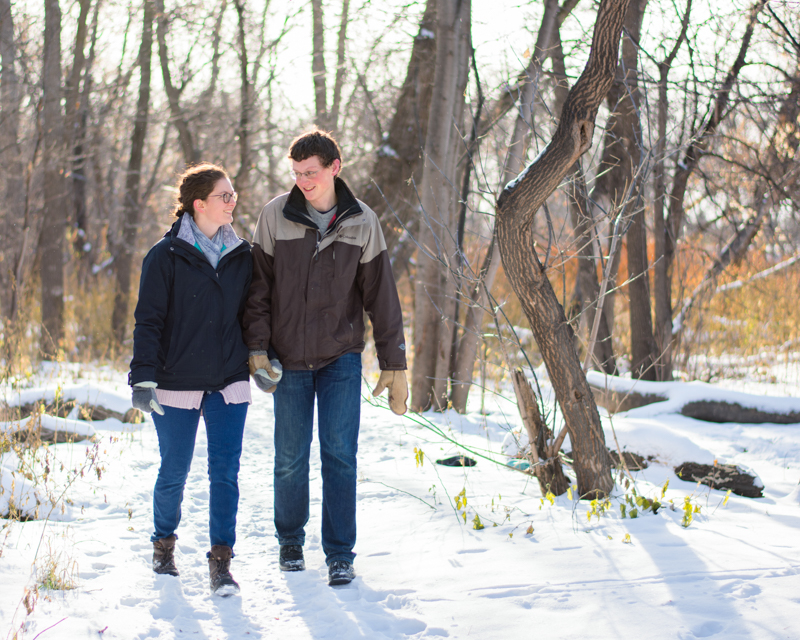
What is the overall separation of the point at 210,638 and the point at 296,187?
1.80 metres

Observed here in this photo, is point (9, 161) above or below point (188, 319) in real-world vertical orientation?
above

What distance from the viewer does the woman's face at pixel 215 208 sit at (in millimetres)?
2826

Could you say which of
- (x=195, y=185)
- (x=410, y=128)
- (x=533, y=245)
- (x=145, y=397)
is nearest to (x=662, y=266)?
(x=410, y=128)

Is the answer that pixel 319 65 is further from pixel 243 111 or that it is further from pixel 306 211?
pixel 306 211

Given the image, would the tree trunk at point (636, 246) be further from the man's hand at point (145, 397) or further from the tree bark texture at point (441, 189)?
the man's hand at point (145, 397)

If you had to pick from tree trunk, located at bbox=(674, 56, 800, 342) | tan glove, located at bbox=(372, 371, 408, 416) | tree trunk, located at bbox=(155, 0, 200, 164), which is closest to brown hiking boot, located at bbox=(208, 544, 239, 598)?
tan glove, located at bbox=(372, 371, 408, 416)

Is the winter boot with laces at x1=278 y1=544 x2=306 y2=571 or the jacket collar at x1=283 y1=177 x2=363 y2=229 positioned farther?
the winter boot with laces at x1=278 y1=544 x2=306 y2=571

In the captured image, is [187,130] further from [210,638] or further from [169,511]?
[210,638]

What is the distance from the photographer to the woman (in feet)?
8.85

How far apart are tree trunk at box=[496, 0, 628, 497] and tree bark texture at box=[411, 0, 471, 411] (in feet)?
7.88

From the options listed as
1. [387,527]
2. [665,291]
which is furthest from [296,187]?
[665,291]

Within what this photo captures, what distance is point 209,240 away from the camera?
2.82 meters

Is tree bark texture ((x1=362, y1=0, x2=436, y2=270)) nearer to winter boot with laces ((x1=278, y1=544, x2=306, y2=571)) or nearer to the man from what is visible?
the man

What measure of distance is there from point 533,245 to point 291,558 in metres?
1.90
